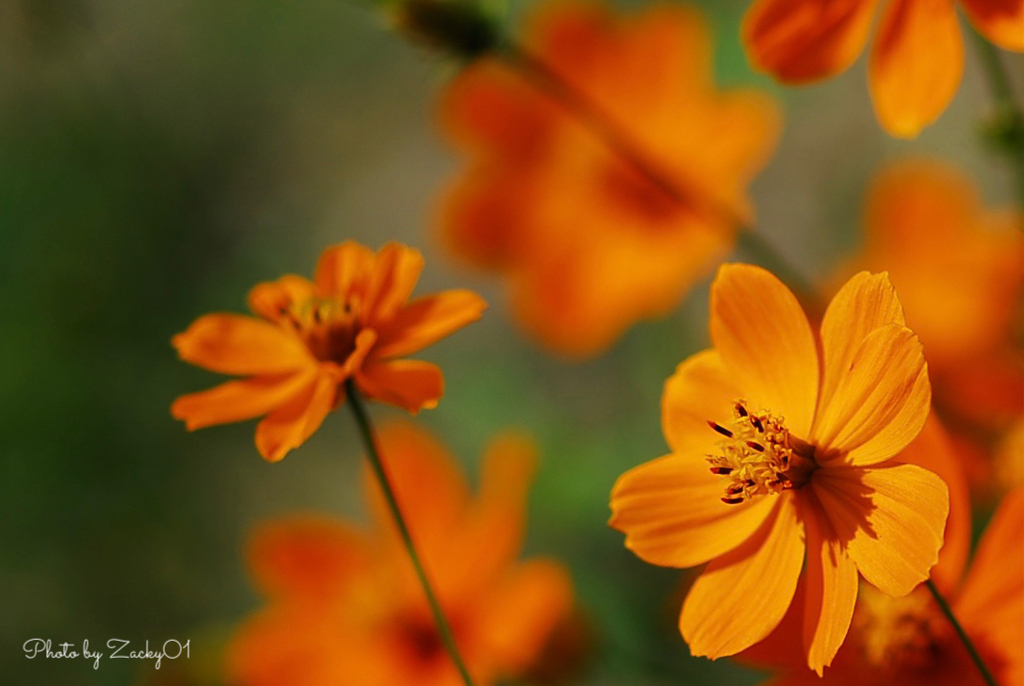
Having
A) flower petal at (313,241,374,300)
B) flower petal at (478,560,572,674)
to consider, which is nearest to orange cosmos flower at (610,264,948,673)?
flower petal at (313,241,374,300)

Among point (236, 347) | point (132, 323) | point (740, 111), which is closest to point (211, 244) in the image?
point (132, 323)

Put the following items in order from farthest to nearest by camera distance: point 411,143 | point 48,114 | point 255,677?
point 411,143
point 48,114
point 255,677

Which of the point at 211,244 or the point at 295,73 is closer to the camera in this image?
the point at 211,244

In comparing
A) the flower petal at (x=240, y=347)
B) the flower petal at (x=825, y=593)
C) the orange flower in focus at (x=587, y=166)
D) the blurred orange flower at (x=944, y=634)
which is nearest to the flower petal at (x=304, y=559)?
the orange flower in focus at (x=587, y=166)

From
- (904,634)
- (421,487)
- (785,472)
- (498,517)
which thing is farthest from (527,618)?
(785,472)

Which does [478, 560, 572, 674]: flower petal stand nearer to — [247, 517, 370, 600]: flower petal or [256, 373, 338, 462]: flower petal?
[247, 517, 370, 600]: flower petal

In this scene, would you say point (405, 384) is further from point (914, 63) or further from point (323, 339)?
point (914, 63)

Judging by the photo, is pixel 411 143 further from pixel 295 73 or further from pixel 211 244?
pixel 211 244

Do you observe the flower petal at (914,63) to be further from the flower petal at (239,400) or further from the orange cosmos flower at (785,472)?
the flower petal at (239,400)
